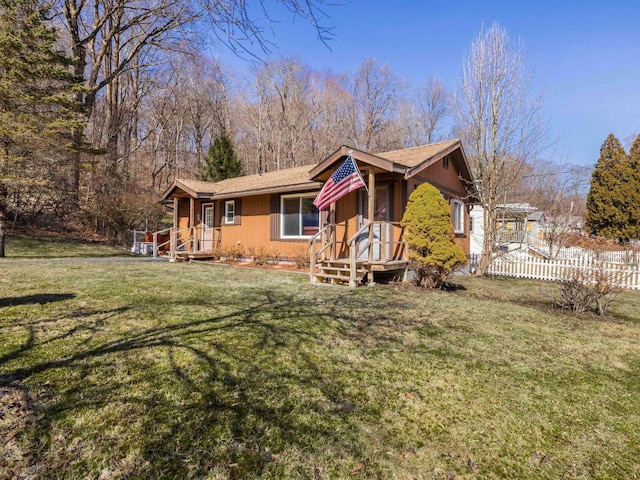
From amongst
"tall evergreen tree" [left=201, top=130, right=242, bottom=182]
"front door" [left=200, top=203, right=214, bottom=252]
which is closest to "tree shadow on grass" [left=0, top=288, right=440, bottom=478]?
"front door" [left=200, top=203, right=214, bottom=252]

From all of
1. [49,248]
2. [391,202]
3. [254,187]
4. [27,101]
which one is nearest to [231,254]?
[254,187]

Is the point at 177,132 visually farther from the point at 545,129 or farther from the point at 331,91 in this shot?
the point at 545,129

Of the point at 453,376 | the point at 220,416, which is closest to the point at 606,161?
the point at 453,376

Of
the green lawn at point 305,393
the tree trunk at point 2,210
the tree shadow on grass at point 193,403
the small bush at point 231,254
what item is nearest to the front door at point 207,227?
the small bush at point 231,254

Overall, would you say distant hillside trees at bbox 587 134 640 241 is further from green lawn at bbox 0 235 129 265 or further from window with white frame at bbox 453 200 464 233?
green lawn at bbox 0 235 129 265

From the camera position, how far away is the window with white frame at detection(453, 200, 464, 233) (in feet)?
40.1

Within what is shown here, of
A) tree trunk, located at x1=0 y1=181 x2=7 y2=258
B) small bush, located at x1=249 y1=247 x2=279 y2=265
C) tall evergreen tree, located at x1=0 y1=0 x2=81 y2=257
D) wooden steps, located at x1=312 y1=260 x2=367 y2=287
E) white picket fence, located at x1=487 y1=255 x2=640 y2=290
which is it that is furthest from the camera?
small bush, located at x1=249 y1=247 x2=279 y2=265

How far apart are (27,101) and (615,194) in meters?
34.9

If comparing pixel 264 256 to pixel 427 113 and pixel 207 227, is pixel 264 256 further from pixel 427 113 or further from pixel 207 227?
pixel 427 113

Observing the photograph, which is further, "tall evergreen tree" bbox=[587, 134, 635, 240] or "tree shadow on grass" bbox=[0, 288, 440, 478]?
"tall evergreen tree" bbox=[587, 134, 635, 240]

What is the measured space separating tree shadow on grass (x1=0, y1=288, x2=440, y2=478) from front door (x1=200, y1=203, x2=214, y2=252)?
11.3 meters

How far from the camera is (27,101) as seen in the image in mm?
11016

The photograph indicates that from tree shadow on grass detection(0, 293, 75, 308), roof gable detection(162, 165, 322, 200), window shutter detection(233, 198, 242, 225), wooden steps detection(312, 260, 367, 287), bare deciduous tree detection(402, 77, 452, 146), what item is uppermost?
bare deciduous tree detection(402, 77, 452, 146)

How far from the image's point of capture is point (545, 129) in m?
11.1
